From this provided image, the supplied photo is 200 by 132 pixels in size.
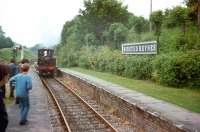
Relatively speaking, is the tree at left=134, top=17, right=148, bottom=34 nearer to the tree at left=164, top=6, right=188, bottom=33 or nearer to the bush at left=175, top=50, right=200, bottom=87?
the tree at left=164, top=6, right=188, bottom=33

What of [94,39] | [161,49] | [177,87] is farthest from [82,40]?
[177,87]

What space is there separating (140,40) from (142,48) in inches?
395

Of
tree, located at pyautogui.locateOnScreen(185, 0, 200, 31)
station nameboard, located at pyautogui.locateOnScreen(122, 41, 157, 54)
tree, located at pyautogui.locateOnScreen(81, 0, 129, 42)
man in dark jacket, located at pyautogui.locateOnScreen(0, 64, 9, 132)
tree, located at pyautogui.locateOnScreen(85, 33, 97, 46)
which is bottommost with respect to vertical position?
man in dark jacket, located at pyautogui.locateOnScreen(0, 64, 9, 132)

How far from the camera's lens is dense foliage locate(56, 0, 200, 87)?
21.2 metres

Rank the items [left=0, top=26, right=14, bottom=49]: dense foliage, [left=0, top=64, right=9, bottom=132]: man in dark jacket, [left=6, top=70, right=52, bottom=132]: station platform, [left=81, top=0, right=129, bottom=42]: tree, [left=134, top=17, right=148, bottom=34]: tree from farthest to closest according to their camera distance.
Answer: [left=0, top=26, right=14, bottom=49]: dense foliage < [left=81, top=0, right=129, bottom=42]: tree < [left=134, top=17, right=148, bottom=34]: tree < [left=6, top=70, right=52, bottom=132]: station platform < [left=0, top=64, right=9, bottom=132]: man in dark jacket

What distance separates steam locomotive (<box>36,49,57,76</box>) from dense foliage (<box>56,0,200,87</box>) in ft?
14.5

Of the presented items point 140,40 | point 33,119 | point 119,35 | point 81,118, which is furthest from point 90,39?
point 33,119

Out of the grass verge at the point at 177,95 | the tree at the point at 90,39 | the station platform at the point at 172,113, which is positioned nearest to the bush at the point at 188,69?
the grass verge at the point at 177,95

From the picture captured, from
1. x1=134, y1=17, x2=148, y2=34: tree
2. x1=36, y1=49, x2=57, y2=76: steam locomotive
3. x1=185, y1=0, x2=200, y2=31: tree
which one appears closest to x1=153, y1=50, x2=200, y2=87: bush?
x1=185, y1=0, x2=200, y2=31: tree

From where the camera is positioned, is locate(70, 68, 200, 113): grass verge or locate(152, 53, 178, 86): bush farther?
locate(152, 53, 178, 86): bush

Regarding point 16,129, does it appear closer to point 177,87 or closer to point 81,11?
point 177,87

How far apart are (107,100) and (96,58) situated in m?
25.9

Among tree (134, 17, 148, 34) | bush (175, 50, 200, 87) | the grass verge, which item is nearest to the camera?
the grass verge

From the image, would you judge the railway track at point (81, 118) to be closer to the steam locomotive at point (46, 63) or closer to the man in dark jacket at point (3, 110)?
the man in dark jacket at point (3, 110)
